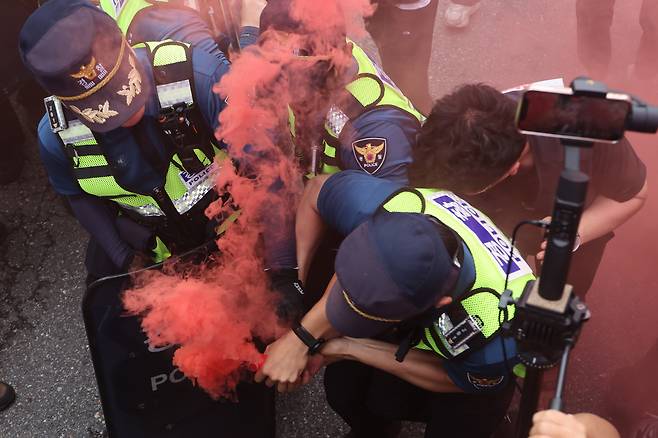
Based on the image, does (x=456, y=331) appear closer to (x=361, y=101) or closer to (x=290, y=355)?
(x=290, y=355)

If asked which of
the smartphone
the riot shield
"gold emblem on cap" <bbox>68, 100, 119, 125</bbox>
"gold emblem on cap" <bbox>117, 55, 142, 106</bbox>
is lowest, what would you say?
the riot shield

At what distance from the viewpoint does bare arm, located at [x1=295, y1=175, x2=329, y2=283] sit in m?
2.37

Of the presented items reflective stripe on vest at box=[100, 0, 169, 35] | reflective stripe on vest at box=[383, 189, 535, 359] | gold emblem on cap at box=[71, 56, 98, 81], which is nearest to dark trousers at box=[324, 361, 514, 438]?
reflective stripe on vest at box=[383, 189, 535, 359]

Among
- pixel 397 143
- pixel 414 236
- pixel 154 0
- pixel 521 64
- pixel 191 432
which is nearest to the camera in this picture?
pixel 414 236

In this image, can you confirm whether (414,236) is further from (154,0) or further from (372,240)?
(154,0)

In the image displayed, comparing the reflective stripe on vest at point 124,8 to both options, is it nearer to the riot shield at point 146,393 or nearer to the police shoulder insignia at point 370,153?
the police shoulder insignia at point 370,153

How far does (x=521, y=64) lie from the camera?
4.85 meters

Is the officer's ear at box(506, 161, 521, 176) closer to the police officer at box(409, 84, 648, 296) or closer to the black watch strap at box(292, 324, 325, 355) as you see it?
the police officer at box(409, 84, 648, 296)

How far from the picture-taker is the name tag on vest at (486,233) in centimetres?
186

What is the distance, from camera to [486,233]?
76.3 inches

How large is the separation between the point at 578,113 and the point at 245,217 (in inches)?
59.5

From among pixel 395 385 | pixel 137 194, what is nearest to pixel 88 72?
pixel 137 194

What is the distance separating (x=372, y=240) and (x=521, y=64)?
142 inches

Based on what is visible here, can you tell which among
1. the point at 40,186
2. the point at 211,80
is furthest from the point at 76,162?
the point at 40,186
